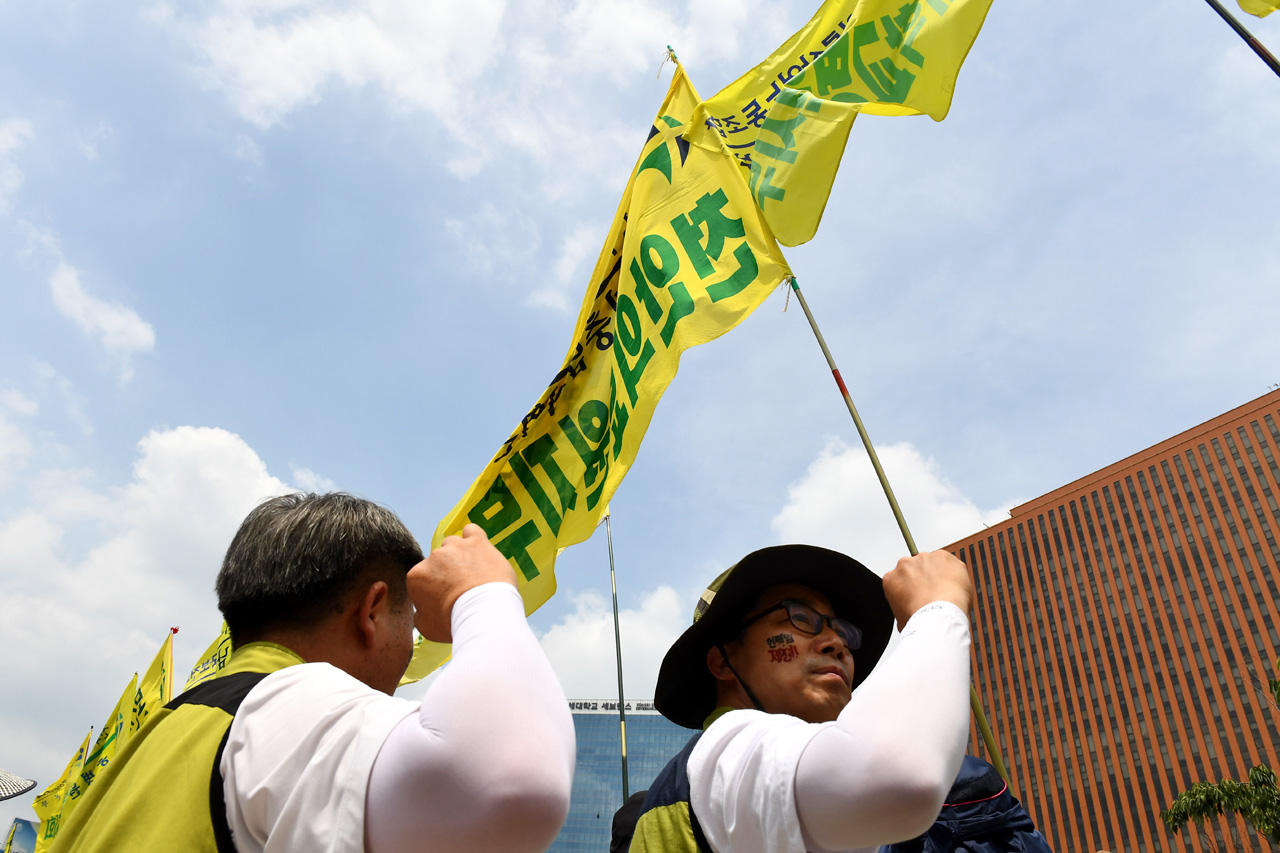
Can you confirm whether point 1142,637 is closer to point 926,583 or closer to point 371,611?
point 926,583

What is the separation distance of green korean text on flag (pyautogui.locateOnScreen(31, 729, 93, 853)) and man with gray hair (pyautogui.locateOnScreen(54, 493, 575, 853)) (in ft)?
45.2

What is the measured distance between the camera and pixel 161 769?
1245 mm

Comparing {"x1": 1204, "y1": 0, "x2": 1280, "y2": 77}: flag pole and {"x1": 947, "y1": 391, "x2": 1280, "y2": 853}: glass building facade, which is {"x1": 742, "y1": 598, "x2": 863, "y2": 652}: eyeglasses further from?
{"x1": 947, "y1": 391, "x2": 1280, "y2": 853}: glass building facade

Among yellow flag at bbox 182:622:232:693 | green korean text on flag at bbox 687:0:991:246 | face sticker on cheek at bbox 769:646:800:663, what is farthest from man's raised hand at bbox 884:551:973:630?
yellow flag at bbox 182:622:232:693

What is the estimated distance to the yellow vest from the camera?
1188mm

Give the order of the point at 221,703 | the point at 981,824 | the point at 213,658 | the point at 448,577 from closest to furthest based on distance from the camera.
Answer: the point at 221,703 → the point at 448,577 → the point at 981,824 → the point at 213,658

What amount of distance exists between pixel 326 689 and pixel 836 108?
480cm

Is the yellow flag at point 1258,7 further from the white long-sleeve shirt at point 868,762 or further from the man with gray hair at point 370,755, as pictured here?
the man with gray hair at point 370,755

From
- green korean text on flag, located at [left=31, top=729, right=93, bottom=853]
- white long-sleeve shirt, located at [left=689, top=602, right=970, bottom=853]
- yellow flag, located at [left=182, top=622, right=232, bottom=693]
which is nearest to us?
white long-sleeve shirt, located at [left=689, top=602, right=970, bottom=853]

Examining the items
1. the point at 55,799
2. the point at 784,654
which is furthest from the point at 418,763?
the point at 55,799

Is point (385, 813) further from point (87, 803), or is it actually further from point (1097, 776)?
point (1097, 776)

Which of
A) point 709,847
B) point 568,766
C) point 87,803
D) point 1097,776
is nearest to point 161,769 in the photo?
point 87,803

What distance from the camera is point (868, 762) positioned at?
4.23 ft

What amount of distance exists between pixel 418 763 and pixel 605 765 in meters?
91.6
